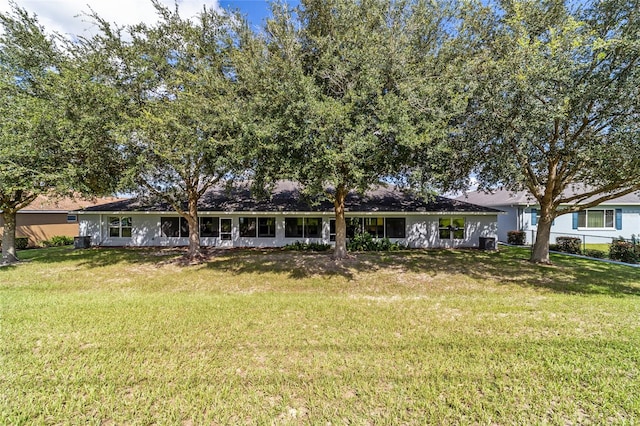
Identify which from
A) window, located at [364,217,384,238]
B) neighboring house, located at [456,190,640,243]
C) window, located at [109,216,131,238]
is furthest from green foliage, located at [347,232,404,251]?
window, located at [109,216,131,238]

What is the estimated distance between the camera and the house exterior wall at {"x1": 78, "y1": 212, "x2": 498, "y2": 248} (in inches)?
726

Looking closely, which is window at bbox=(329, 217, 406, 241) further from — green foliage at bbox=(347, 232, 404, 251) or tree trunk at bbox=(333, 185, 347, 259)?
tree trunk at bbox=(333, 185, 347, 259)

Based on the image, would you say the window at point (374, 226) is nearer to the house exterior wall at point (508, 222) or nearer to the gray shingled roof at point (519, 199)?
the gray shingled roof at point (519, 199)

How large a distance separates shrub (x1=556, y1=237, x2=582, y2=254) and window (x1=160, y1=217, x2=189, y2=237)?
72.6 ft

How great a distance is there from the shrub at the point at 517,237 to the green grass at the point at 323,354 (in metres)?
10.3

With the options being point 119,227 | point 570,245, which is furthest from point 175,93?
point 570,245

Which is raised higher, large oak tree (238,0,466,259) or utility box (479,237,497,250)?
large oak tree (238,0,466,259)

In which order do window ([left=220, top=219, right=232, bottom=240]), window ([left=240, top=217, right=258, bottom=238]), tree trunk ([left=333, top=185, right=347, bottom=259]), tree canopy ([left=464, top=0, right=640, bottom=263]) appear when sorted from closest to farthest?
tree canopy ([left=464, top=0, right=640, bottom=263])
tree trunk ([left=333, top=185, right=347, bottom=259])
window ([left=240, top=217, right=258, bottom=238])
window ([left=220, top=219, right=232, bottom=240])

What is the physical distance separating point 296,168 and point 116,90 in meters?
7.23

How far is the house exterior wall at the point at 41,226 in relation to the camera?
21016 millimetres

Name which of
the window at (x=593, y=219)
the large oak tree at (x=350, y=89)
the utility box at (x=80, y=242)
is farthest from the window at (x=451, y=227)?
the utility box at (x=80, y=242)

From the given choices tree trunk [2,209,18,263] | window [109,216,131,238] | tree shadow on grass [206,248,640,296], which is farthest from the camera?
window [109,216,131,238]

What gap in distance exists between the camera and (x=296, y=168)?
28.7 ft

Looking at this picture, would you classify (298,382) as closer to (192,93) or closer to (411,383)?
(411,383)
